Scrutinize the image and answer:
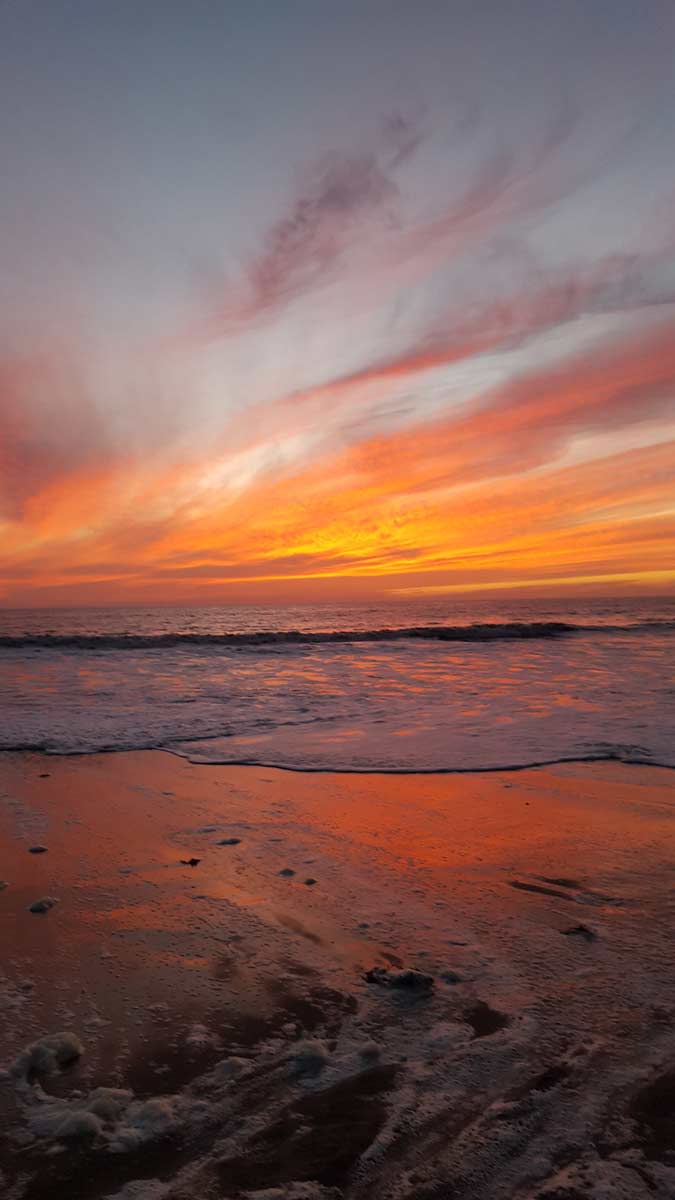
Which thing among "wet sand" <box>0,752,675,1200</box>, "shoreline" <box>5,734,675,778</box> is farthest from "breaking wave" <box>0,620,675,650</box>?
"wet sand" <box>0,752,675,1200</box>

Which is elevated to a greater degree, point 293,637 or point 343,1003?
point 343,1003

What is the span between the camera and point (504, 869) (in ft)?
14.8

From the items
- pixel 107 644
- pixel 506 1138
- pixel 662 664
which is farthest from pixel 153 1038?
pixel 107 644

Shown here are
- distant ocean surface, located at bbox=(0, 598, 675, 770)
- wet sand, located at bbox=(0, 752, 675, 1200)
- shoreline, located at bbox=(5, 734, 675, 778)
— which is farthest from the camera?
distant ocean surface, located at bbox=(0, 598, 675, 770)

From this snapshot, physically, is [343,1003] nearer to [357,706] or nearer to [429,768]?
[429,768]

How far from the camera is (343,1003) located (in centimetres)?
302

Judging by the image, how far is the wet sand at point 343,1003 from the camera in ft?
6.94

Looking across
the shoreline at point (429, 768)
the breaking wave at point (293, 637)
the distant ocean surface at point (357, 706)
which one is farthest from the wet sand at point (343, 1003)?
the breaking wave at point (293, 637)

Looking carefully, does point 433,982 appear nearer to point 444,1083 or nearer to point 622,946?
point 444,1083

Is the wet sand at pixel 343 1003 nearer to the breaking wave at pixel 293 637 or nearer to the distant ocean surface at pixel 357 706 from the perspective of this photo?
the distant ocean surface at pixel 357 706

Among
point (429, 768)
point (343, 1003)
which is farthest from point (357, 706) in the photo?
point (343, 1003)

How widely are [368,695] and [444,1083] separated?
10978 millimetres

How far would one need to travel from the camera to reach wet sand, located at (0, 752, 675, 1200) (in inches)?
83.3

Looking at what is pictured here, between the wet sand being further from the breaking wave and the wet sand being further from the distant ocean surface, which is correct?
the breaking wave
